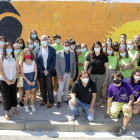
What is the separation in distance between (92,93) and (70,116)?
0.77 m

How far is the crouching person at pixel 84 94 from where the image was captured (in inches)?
140

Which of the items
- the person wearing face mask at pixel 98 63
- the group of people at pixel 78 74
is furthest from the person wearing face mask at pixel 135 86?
the person wearing face mask at pixel 98 63

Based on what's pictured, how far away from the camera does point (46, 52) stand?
4.11 metres

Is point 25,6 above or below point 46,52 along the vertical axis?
above

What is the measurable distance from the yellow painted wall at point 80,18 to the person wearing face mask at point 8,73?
2.40 m

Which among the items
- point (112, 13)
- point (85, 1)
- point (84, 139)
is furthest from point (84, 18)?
point (84, 139)

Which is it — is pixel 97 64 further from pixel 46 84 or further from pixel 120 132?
pixel 120 132

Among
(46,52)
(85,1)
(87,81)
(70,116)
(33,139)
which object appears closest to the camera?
(33,139)

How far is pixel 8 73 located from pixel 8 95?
1.63ft

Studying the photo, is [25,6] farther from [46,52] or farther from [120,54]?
[120,54]

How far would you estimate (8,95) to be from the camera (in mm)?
3643

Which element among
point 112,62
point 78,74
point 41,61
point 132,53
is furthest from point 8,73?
point 132,53

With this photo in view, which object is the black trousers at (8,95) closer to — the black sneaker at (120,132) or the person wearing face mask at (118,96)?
the person wearing face mask at (118,96)

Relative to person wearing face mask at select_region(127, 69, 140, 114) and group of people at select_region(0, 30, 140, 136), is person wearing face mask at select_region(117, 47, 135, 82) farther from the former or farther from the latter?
person wearing face mask at select_region(127, 69, 140, 114)
